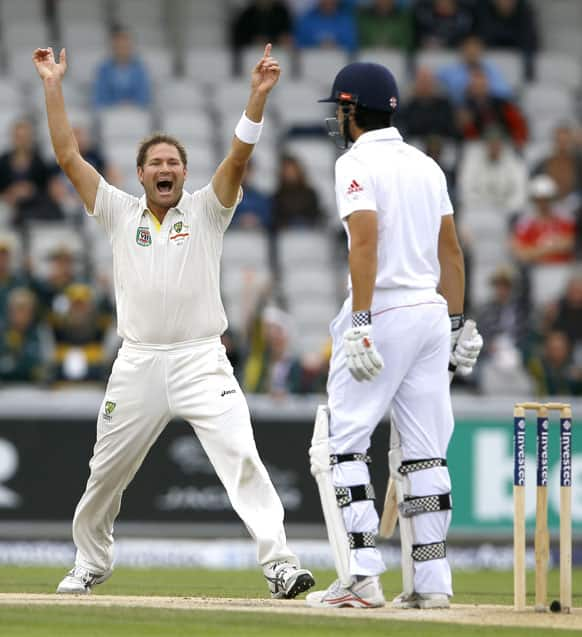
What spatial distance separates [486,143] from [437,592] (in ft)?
29.8

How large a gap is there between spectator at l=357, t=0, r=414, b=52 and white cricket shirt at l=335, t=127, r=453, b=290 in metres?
10.3

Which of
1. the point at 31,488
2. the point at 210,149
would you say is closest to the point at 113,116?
the point at 210,149

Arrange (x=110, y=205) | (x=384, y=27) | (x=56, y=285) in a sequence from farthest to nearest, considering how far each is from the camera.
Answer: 1. (x=384, y=27)
2. (x=56, y=285)
3. (x=110, y=205)

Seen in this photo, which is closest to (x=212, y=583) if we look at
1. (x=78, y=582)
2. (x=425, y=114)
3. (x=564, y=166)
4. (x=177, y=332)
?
(x=78, y=582)

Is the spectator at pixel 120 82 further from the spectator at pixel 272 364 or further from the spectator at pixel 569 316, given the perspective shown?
the spectator at pixel 569 316

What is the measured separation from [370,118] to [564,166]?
29.0ft

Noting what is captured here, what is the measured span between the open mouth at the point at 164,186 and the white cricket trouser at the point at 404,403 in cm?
107

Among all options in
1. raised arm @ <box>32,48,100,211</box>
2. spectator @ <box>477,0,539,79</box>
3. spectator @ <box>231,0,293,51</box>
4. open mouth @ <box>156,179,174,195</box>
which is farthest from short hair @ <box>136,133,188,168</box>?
spectator @ <box>477,0,539,79</box>

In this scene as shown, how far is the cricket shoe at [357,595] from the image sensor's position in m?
7.00

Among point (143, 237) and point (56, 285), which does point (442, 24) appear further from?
point (143, 237)

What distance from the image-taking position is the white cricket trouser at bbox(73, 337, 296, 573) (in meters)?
7.55

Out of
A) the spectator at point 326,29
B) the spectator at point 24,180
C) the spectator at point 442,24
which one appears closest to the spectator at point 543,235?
A: the spectator at point 442,24

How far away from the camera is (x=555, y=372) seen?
528 inches

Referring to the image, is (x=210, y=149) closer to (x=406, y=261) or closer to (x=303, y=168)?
(x=303, y=168)
